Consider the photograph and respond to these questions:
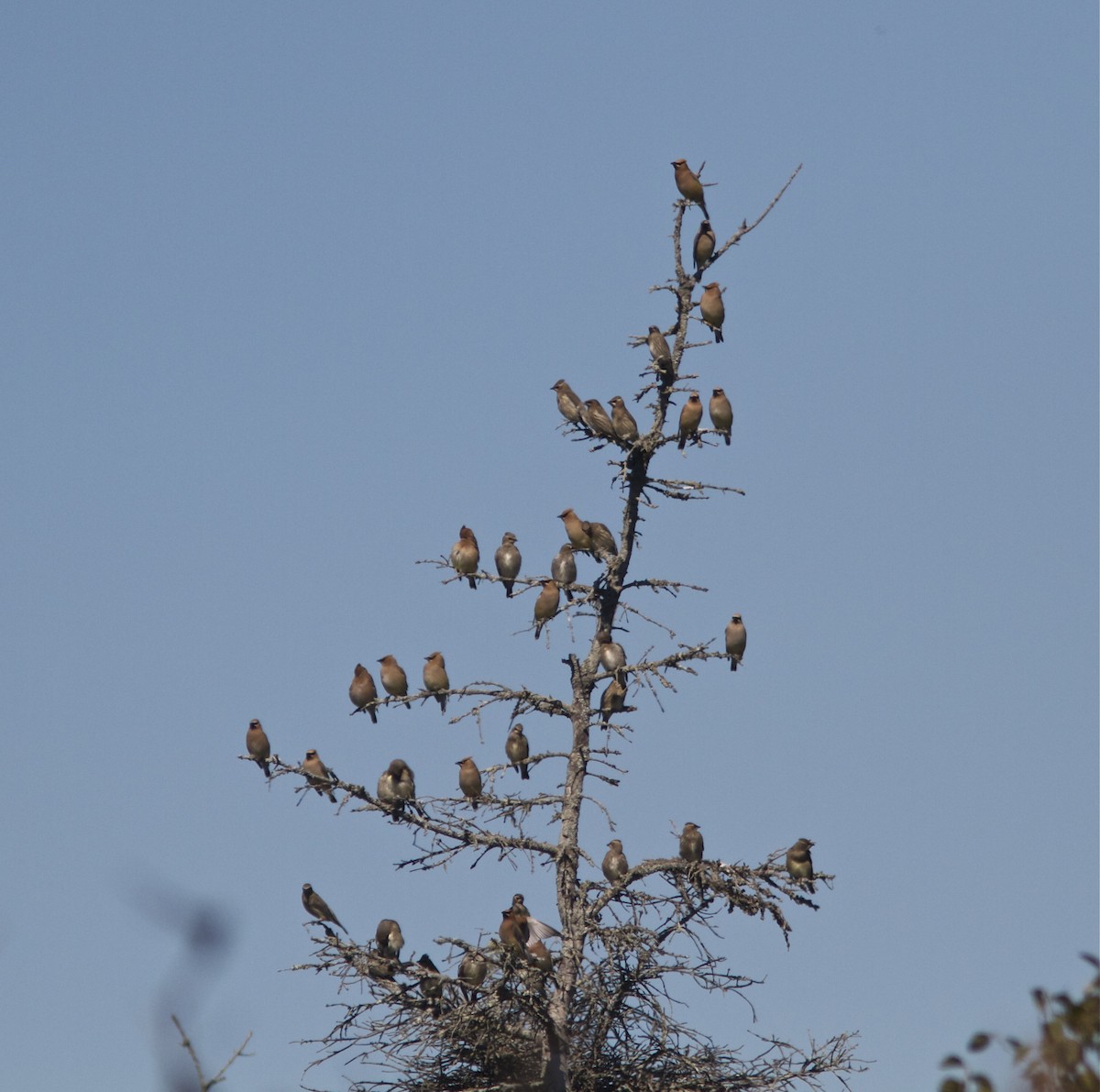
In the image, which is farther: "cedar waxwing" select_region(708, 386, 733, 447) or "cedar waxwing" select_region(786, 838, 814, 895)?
"cedar waxwing" select_region(708, 386, 733, 447)

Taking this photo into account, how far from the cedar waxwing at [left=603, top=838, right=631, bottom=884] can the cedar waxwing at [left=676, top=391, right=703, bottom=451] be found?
9.25 ft

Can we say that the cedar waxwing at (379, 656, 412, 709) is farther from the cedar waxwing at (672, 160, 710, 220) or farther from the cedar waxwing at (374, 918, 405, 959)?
the cedar waxwing at (672, 160, 710, 220)

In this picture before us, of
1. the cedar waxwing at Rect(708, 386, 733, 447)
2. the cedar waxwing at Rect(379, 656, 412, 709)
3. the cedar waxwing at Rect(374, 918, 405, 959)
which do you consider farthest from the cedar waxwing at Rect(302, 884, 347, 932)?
the cedar waxwing at Rect(708, 386, 733, 447)

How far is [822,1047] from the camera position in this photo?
39.4 feet

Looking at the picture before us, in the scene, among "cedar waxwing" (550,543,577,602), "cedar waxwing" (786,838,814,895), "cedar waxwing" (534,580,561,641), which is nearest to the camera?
"cedar waxwing" (786,838,814,895)

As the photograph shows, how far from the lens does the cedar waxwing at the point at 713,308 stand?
1447cm

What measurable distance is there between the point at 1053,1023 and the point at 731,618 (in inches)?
339

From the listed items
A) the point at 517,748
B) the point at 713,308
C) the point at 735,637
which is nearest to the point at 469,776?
the point at 517,748

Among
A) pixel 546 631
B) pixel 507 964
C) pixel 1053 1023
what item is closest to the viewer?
pixel 1053 1023

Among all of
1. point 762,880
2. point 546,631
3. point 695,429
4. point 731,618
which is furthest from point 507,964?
point 695,429

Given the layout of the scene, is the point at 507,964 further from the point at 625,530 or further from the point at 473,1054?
the point at 625,530

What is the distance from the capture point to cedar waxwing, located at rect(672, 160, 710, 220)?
47.7 feet

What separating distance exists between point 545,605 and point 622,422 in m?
1.51

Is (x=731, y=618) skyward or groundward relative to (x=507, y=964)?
skyward
